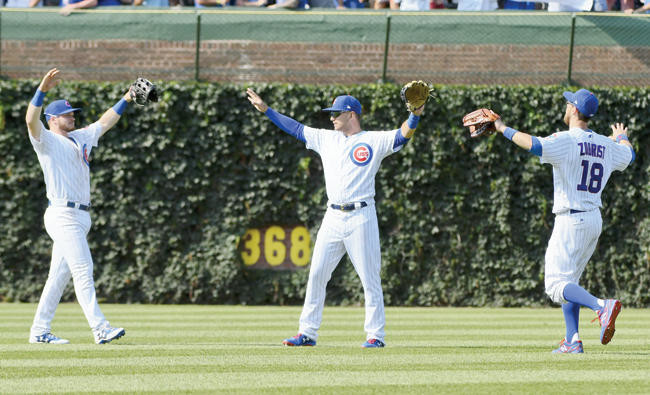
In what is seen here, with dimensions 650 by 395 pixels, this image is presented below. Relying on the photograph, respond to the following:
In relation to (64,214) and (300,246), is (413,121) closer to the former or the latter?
(64,214)

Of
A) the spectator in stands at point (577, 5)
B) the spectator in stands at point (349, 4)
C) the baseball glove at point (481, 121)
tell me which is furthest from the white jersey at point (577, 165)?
the spectator in stands at point (349, 4)

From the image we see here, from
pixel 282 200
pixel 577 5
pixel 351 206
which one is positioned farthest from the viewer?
pixel 577 5

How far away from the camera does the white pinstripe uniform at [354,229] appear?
7.89 meters

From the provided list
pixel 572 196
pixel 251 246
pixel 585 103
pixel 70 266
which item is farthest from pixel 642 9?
pixel 70 266

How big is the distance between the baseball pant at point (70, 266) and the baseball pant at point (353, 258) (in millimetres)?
1709

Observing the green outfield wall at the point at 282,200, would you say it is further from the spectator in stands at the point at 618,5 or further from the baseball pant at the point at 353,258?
the baseball pant at the point at 353,258

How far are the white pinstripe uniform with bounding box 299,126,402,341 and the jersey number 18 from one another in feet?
4.94

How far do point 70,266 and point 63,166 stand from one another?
836 mm

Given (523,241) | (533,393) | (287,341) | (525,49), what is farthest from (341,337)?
(525,49)

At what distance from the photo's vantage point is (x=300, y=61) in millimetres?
15242

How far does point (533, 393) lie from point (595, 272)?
9070 millimetres

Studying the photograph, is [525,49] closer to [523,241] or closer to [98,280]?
[523,241]

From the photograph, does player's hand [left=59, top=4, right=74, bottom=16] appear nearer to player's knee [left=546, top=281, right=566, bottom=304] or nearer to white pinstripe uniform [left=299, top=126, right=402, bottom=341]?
white pinstripe uniform [left=299, top=126, right=402, bottom=341]

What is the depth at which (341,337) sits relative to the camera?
369 inches
